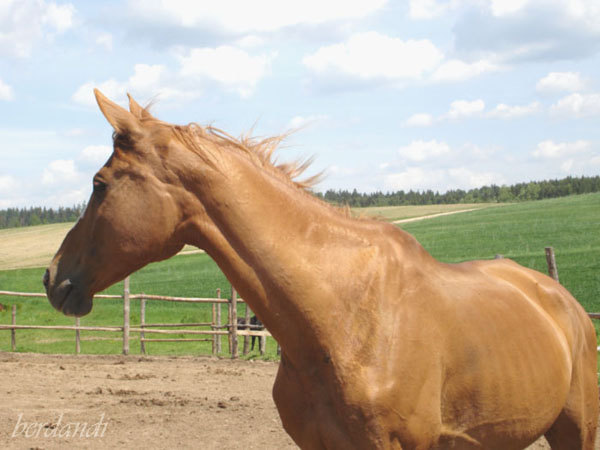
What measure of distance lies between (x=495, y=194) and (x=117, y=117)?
10614cm

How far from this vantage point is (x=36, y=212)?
124812 mm

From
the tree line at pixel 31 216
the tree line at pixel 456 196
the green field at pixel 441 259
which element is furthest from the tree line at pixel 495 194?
the tree line at pixel 31 216

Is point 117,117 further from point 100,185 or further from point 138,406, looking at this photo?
point 138,406

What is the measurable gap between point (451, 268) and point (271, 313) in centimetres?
100

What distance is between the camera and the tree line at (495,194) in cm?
8800

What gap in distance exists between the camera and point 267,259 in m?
2.35

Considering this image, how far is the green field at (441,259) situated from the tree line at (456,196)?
28.2m

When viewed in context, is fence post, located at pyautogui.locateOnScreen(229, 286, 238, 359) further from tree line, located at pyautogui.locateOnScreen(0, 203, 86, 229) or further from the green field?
tree line, located at pyautogui.locateOnScreen(0, 203, 86, 229)

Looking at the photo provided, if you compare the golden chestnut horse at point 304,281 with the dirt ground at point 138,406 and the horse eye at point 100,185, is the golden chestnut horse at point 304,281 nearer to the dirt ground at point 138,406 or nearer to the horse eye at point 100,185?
the horse eye at point 100,185

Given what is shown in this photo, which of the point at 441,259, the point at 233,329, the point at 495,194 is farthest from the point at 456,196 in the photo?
the point at 233,329

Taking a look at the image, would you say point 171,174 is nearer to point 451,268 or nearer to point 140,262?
point 140,262

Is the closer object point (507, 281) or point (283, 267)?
point (283, 267)

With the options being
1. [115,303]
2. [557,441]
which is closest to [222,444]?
[557,441]

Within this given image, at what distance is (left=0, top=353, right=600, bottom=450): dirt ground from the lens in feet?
21.4
